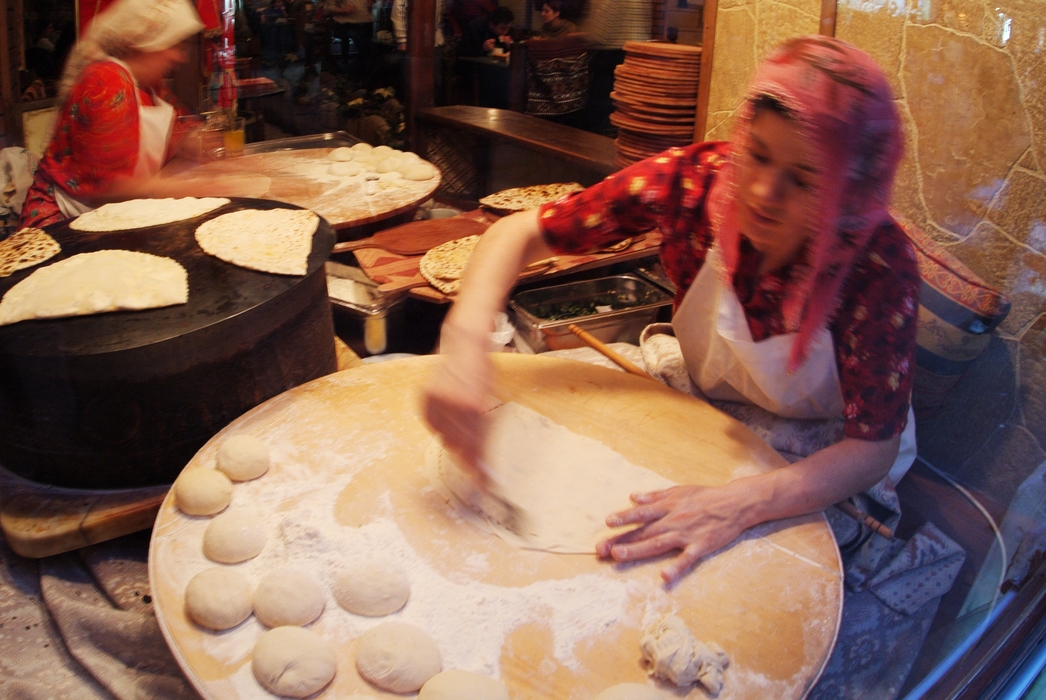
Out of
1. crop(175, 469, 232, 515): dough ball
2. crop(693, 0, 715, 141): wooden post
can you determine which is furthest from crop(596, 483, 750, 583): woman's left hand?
crop(693, 0, 715, 141): wooden post

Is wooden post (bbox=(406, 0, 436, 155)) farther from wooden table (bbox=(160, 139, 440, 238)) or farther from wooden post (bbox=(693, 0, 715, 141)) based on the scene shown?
wooden post (bbox=(693, 0, 715, 141))

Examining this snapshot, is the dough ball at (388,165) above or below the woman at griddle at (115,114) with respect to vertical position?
below

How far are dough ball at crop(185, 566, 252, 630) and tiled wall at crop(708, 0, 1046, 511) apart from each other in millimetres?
1719

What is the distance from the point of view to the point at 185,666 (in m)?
1.09

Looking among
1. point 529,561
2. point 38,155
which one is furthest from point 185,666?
point 38,155

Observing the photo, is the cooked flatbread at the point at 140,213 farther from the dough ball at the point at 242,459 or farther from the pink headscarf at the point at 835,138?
the pink headscarf at the point at 835,138

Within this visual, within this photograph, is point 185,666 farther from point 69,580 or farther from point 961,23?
point 961,23

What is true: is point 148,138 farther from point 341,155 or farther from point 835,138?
point 835,138


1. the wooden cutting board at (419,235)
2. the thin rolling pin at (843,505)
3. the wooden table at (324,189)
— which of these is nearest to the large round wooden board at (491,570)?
the thin rolling pin at (843,505)

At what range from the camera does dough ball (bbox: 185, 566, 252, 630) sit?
3.72 ft

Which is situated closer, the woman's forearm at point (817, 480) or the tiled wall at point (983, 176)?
the woman's forearm at point (817, 480)

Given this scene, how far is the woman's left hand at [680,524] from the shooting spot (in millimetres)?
1317

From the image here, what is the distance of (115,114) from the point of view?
179cm

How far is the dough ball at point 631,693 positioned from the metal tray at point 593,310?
157 centimetres
